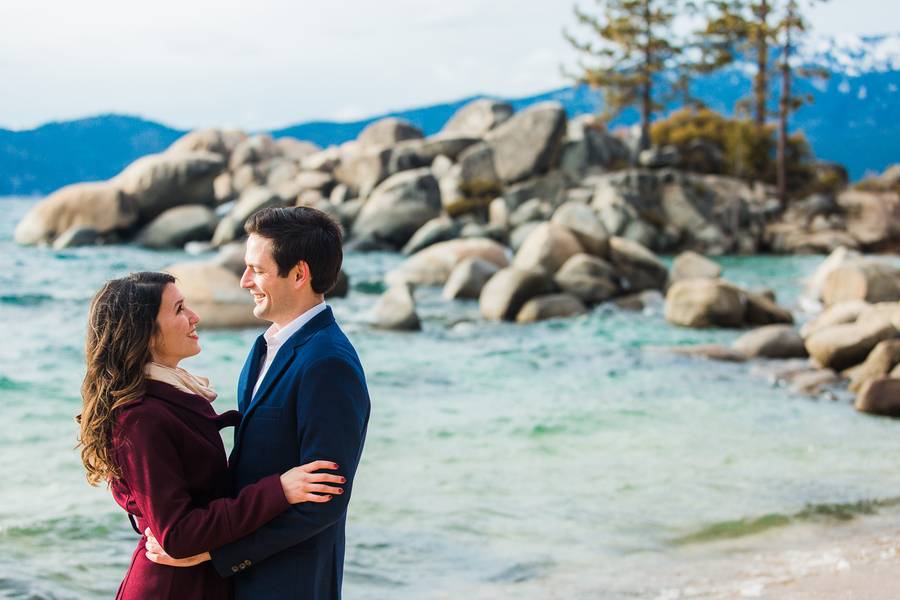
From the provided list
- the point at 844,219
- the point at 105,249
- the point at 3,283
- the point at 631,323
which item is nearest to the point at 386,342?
the point at 631,323

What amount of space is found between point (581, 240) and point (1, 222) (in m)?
25.8

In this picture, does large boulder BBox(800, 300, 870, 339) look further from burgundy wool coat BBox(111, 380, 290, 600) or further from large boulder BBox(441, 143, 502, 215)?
large boulder BBox(441, 143, 502, 215)

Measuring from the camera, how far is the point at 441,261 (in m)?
19.2

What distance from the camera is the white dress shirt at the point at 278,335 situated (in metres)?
2.48

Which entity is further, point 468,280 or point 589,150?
point 589,150

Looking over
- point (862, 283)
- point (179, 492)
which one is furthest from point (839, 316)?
point (179, 492)

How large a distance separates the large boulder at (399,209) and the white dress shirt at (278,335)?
77.7 ft

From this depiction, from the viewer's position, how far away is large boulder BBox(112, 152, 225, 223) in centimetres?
2894

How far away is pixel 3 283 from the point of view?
18.4 meters

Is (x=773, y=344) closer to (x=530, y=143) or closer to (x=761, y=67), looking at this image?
(x=530, y=143)

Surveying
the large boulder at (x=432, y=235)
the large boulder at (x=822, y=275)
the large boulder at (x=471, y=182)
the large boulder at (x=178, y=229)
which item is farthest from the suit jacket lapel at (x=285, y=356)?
the large boulder at (x=471, y=182)

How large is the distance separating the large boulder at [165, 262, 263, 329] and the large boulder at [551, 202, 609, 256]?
645 centimetres

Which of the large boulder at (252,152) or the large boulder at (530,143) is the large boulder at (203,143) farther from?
the large boulder at (530,143)

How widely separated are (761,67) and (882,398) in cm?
2692
